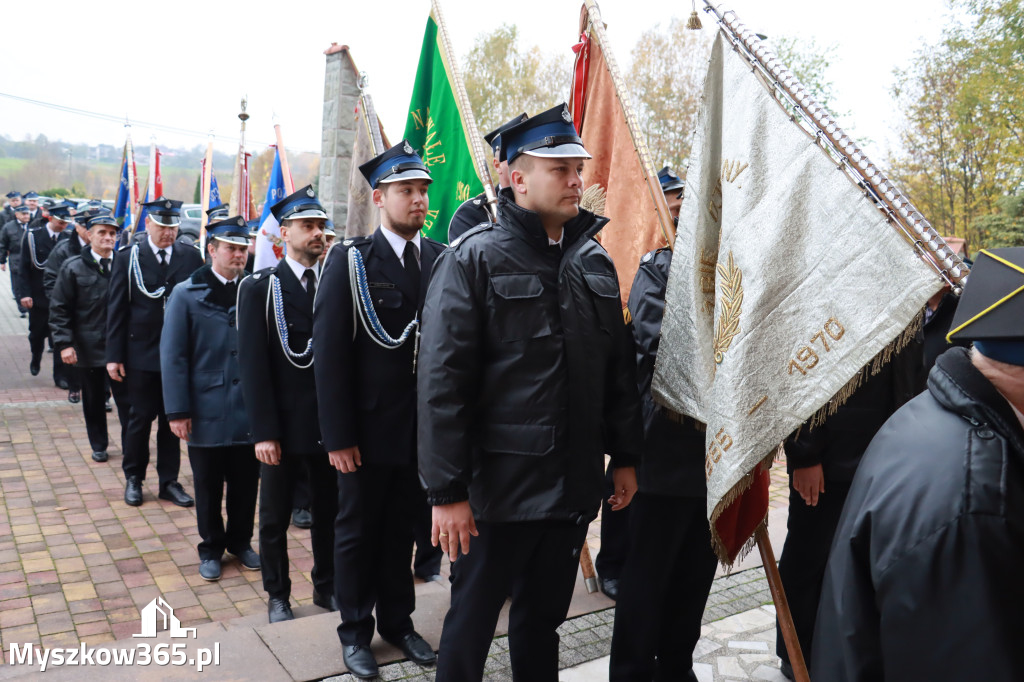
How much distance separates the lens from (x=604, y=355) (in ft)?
9.13

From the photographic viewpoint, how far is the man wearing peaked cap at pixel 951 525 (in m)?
1.33

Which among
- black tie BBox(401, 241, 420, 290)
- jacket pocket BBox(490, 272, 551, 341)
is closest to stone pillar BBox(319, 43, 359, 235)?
black tie BBox(401, 241, 420, 290)

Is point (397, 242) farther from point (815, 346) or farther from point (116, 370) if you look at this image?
point (116, 370)

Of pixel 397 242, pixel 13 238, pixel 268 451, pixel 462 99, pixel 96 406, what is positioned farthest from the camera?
pixel 13 238

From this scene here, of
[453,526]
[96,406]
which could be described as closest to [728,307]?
[453,526]

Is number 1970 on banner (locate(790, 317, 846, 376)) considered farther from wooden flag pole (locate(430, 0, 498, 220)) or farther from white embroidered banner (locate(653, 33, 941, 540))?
wooden flag pole (locate(430, 0, 498, 220))

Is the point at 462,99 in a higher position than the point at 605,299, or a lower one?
higher

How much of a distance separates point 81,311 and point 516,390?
5799 mm

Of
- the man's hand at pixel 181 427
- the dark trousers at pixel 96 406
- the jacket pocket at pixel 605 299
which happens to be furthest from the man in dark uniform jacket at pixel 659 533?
the dark trousers at pixel 96 406

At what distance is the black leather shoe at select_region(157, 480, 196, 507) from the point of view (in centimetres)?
588

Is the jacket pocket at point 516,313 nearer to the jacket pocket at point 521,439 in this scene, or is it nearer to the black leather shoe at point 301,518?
the jacket pocket at point 521,439

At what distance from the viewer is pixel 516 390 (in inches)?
103

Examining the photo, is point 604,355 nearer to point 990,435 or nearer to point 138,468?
point 990,435

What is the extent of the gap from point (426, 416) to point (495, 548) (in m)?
0.49
